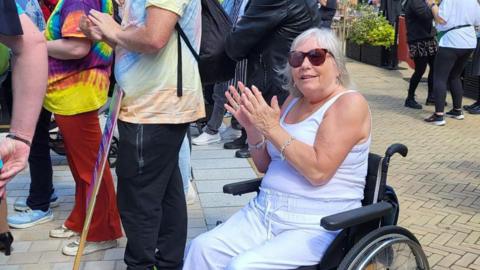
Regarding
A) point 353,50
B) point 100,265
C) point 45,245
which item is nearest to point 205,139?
point 45,245

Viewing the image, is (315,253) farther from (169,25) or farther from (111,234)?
(111,234)

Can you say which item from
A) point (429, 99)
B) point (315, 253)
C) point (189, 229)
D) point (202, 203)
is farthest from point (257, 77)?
point (429, 99)

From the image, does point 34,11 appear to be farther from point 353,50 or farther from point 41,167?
point 353,50

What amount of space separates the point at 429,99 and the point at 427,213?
432cm

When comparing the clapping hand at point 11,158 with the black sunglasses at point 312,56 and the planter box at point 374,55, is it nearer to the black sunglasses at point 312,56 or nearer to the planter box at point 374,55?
the black sunglasses at point 312,56

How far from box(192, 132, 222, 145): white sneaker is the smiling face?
362 cm

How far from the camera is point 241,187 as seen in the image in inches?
109

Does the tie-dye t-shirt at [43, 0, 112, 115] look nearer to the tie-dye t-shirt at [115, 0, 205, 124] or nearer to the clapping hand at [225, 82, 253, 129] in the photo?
the tie-dye t-shirt at [115, 0, 205, 124]

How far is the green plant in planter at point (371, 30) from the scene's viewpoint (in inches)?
458

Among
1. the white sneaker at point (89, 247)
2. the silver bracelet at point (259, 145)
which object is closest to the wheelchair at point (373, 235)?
the silver bracelet at point (259, 145)

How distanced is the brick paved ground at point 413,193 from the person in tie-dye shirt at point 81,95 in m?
0.20

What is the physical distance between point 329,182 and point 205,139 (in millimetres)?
3764

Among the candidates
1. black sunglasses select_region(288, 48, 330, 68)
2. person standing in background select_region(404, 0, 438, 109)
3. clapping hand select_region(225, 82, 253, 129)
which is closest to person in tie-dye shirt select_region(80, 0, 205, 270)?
clapping hand select_region(225, 82, 253, 129)

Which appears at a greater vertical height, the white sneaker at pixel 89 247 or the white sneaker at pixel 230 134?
the white sneaker at pixel 89 247
